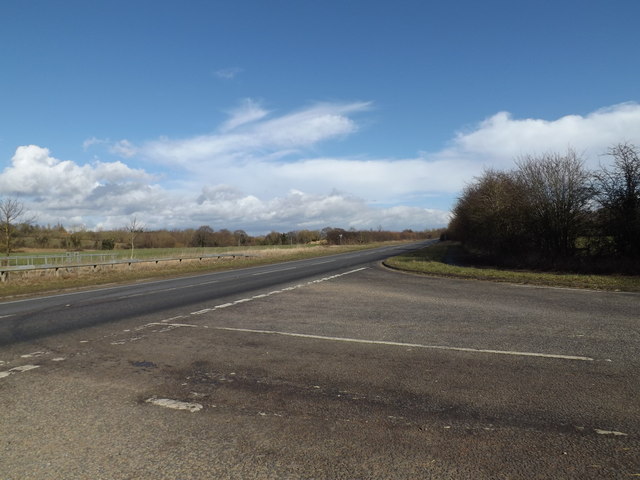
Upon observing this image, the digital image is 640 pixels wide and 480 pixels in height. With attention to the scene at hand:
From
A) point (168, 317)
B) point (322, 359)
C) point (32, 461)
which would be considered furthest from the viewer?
point (168, 317)

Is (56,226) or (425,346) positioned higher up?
(56,226)

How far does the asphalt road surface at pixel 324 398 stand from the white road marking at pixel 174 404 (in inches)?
1.1

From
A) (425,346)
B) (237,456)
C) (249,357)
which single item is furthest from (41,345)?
(425,346)

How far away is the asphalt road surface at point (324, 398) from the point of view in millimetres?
3295

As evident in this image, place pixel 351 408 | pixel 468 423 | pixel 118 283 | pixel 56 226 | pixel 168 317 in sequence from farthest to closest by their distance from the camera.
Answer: pixel 56 226 → pixel 118 283 → pixel 168 317 → pixel 351 408 → pixel 468 423

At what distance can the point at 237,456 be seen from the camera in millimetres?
3395

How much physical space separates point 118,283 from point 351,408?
18639mm

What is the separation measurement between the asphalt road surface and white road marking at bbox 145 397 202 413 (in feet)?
0.09

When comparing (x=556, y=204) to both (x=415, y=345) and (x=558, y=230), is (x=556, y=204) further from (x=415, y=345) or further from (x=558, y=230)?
(x=415, y=345)

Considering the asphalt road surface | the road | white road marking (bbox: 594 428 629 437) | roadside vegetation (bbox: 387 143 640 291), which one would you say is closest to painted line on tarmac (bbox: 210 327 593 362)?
the asphalt road surface

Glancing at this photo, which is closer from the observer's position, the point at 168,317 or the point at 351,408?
the point at 351,408

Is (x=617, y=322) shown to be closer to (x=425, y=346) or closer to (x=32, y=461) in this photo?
(x=425, y=346)

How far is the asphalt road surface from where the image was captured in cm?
329

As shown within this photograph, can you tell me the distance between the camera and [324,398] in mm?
4633
